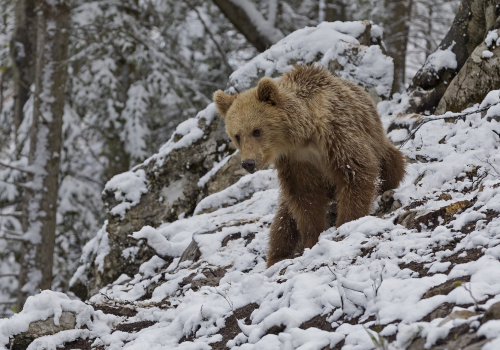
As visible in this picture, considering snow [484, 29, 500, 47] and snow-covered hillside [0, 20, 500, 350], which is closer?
snow-covered hillside [0, 20, 500, 350]

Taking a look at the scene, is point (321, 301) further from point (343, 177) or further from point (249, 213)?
point (249, 213)

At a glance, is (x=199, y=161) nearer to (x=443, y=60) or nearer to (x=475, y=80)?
(x=443, y=60)

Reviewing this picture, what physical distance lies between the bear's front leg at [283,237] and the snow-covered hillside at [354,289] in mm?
308

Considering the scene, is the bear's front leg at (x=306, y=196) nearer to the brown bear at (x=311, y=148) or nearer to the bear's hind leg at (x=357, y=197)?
the brown bear at (x=311, y=148)

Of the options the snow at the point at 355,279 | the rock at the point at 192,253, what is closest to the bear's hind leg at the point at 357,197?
the snow at the point at 355,279

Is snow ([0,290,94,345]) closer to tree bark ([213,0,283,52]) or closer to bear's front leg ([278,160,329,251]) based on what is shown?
bear's front leg ([278,160,329,251])

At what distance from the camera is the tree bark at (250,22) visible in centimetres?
1118

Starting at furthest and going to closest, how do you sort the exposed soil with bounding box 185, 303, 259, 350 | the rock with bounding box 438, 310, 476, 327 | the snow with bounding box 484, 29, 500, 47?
the snow with bounding box 484, 29, 500, 47, the exposed soil with bounding box 185, 303, 259, 350, the rock with bounding box 438, 310, 476, 327

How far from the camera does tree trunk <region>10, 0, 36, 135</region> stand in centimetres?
1280

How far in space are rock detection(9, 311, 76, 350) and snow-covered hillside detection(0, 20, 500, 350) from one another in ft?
0.05

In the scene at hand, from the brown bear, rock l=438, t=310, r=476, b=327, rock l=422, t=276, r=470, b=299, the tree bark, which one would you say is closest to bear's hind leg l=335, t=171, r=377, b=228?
the brown bear

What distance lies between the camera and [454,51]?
23.2 ft

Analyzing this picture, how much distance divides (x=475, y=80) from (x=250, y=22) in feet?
20.2

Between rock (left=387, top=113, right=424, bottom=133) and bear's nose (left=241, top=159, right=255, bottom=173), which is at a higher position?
bear's nose (left=241, top=159, right=255, bottom=173)
